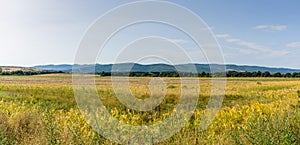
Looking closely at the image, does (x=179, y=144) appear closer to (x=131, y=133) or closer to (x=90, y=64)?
(x=131, y=133)

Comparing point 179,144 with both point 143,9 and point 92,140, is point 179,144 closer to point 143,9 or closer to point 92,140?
point 92,140

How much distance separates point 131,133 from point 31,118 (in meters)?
2.77

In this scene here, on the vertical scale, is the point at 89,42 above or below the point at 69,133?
above

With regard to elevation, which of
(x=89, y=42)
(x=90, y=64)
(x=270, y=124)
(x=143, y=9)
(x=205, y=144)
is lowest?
(x=205, y=144)

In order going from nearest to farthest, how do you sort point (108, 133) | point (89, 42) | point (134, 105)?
point (108, 133)
point (89, 42)
point (134, 105)

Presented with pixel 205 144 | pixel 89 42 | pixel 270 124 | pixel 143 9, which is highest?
pixel 143 9

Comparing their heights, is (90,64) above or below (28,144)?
above

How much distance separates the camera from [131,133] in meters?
6.07

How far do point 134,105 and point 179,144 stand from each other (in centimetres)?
581

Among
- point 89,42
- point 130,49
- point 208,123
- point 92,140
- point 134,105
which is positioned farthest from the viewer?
point 134,105

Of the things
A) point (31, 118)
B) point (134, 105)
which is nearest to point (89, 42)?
point (31, 118)

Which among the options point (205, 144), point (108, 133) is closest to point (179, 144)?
point (205, 144)

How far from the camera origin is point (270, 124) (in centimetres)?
585

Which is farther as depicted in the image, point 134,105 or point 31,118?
point 134,105
